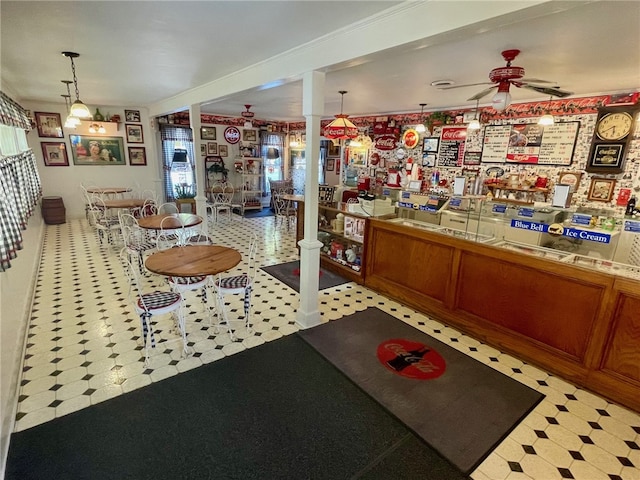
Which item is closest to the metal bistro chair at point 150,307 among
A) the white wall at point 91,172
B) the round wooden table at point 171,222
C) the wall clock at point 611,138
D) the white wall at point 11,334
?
the white wall at point 11,334

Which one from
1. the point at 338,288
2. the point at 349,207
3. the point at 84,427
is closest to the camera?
the point at 84,427

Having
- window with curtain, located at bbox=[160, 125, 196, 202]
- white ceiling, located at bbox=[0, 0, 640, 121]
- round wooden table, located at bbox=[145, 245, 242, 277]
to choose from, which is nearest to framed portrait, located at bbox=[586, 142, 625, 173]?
white ceiling, located at bbox=[0, 0, 640, 121]

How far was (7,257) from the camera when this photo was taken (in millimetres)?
1901

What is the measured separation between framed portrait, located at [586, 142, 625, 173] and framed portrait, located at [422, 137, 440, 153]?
2774mm

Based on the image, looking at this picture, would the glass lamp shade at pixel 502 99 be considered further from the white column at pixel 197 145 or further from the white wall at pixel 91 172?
the white wall at pixel 91 172

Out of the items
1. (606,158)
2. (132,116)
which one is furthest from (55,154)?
(606,158)

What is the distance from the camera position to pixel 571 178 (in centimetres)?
524

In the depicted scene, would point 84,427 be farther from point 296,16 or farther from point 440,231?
point 440,231

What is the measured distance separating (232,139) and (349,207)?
564cm

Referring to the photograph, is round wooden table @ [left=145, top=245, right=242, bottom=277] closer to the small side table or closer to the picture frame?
the picture frame

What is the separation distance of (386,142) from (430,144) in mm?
1197

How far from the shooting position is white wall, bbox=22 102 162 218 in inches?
298

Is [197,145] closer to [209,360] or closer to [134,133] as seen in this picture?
[209,360]

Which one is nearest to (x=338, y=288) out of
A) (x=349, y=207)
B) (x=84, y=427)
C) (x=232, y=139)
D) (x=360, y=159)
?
(x=349, y=207)
